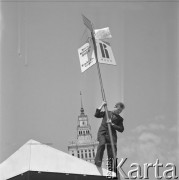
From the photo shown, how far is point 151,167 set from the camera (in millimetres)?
6516

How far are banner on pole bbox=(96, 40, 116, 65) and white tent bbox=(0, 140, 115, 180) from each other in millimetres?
1226

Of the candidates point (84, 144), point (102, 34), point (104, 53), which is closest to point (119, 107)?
point (104, 53)

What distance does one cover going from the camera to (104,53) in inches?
231

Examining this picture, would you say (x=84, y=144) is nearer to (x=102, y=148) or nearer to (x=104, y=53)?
(x=102, y=148)

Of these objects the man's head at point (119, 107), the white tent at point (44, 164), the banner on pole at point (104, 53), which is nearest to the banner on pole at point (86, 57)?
the banner on pole at point (104, 53)

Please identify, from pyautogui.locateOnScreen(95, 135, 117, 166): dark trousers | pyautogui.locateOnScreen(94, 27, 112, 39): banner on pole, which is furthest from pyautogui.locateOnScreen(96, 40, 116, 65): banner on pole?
pyautogui.locateOnScreen(95, 135, 117, 166): dark trousers

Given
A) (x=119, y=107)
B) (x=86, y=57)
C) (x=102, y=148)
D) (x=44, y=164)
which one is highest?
(x=86, y=57)

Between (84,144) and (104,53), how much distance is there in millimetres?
1255

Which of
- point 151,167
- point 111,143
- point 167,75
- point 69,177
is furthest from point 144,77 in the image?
point 69,177

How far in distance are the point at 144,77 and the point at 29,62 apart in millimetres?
1622

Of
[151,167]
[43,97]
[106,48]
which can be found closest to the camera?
[106,48]

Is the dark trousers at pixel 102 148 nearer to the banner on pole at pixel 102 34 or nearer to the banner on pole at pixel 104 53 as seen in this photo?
the banner on pole at pixel 104 53

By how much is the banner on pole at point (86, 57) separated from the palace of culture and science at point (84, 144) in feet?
2.99

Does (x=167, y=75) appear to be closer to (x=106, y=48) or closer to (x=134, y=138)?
(x=134, y=138)
